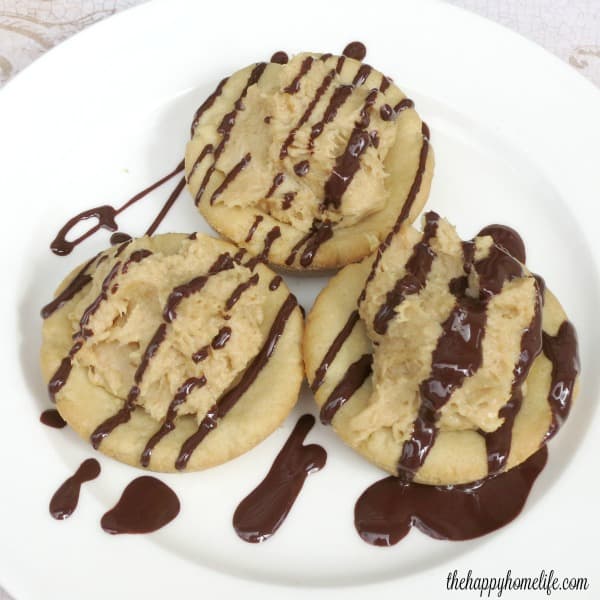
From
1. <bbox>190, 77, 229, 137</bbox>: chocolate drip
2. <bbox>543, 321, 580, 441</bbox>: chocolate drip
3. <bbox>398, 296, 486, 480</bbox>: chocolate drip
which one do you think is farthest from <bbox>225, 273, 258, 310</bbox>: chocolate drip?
<bbox>543, 321, 580, 441</bbox>: chocolate drip

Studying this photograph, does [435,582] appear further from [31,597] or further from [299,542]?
[31,597]

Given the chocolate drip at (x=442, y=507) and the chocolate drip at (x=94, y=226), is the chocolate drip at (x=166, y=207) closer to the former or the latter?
the chocolate drip at (x=94, y=226)

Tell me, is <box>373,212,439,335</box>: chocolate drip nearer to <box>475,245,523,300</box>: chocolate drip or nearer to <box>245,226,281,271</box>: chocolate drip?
<box>475,245,523,300</box>: chocolate drip

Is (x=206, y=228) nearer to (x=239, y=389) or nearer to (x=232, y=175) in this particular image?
(x=232, y=175)

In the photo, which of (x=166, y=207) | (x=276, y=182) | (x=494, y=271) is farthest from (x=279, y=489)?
(x=166, y=207)

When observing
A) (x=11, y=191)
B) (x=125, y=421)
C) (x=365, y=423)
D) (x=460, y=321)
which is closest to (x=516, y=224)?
(x=460, y=321)
